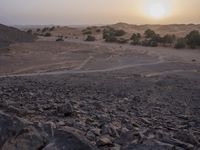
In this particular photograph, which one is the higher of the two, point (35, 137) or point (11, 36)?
point (35, 137)

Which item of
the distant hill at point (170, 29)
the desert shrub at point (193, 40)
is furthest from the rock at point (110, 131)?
the distant hill at point (170, 29)

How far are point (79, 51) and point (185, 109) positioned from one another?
77.6 feet

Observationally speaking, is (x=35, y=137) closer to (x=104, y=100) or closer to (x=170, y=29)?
(x=104, y=100)

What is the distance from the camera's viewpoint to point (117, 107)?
13.5 meters

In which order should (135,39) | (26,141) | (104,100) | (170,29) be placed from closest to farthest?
(26,141) < (104,100) < (135,39) < (170,29)

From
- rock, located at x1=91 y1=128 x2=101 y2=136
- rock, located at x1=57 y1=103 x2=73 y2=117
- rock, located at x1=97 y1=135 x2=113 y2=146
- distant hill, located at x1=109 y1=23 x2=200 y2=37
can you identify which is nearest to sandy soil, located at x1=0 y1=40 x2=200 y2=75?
rock, located at x1=57 y1=103 x2=73 y2=117

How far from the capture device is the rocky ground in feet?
27.4

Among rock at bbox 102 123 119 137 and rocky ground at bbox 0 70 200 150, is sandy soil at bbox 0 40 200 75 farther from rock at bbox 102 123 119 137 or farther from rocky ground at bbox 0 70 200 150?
rock at bbox 102 123 119 137

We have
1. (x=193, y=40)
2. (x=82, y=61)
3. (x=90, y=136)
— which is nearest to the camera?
(x=90, y=136)

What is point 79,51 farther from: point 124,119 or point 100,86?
point 124,119

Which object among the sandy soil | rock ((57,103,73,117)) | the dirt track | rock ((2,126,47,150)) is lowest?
the sandy soil

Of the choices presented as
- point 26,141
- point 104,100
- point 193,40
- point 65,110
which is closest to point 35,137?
point 26,141

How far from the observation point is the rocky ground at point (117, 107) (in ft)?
27.4

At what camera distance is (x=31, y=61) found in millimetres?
30047
